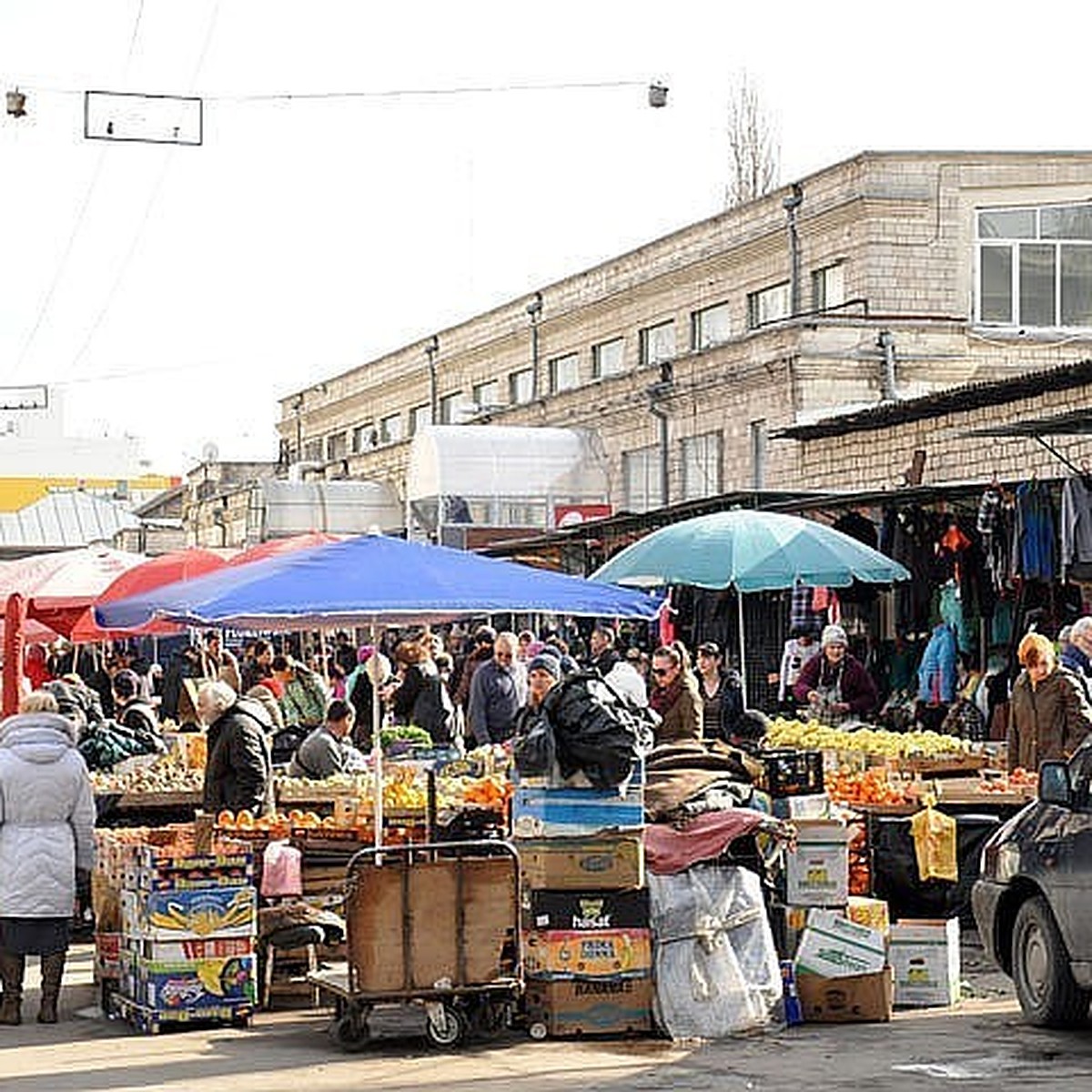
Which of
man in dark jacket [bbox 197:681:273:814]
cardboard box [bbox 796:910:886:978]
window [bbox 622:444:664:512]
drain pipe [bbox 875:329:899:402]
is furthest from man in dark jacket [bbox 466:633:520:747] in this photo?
window [bbox 622:444:664:512]

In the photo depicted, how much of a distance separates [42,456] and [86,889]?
112 meters

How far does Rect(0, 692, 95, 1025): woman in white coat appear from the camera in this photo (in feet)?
41.1

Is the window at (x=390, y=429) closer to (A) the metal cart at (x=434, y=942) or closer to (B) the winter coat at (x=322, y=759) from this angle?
(B) the winter coat at (x=322, y=759)

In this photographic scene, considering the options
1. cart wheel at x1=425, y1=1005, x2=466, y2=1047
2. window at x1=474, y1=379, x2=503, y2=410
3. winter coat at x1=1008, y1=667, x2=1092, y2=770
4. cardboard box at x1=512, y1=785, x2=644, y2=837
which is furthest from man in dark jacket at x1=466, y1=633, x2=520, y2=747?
window at x1=474, y1=379, x2=503, y2=410

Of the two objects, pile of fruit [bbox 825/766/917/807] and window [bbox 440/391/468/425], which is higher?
window [bbox 440/391/468/425]

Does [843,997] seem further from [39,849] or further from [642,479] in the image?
[642,479]

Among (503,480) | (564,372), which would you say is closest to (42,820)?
(503,480)

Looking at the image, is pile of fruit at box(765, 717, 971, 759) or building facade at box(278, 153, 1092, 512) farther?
building facade at box(278, 153, 1092, 512)

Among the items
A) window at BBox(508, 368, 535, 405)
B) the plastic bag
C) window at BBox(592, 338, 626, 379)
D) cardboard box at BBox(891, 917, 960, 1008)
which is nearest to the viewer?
cardboard box at BBox(891, 917, 960, 1008)

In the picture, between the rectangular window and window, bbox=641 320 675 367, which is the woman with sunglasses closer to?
window, bbox=641 320 675 367

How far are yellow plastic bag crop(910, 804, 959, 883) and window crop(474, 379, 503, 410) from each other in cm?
3586

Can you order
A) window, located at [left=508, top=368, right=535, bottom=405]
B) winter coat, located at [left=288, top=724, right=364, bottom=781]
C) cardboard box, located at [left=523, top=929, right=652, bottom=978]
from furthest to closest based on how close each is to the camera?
1. window, located at [left=508, top=368, right=535, bottom=405]
2. winter coat, located at [left=288, top=724, right=364, bottom=781]
3. cardboard box, located at [left=523, top=929, right=652, bottom=978]

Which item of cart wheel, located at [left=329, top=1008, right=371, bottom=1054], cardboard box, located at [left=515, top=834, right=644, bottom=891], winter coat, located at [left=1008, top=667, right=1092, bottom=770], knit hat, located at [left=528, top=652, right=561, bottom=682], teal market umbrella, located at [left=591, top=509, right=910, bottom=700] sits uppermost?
teal market umbrella, located at [left=591, top=509, right=910, bottom=700]

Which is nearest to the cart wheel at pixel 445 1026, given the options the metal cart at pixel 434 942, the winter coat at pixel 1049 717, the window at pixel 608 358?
the metal cart at pixel 434 942
